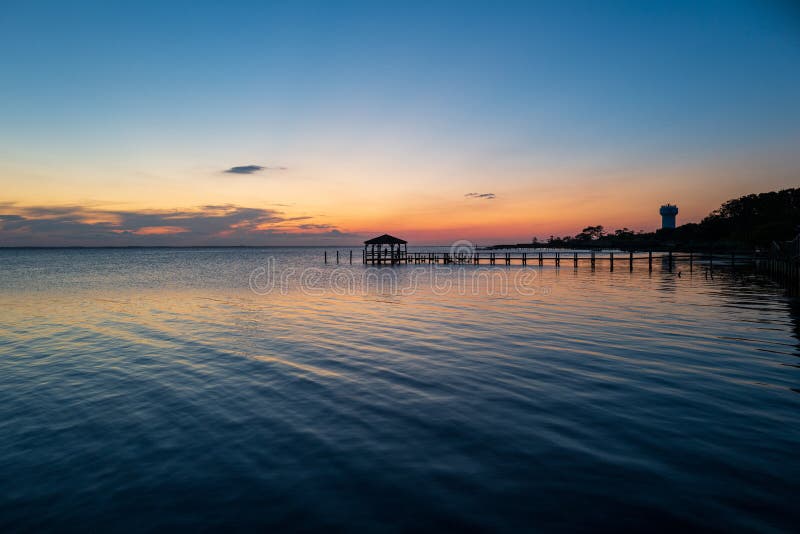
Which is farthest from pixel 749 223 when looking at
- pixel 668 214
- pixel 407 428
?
pixel 407 428

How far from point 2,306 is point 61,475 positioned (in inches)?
921

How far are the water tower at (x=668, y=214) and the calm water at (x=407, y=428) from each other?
165 metres

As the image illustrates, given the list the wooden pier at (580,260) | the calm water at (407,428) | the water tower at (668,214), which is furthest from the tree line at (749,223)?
the calm water at (407,428)

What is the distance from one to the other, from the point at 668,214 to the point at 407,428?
17836 centimetres

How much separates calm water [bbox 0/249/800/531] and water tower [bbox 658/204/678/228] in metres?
165

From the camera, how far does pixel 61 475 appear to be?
536 cm

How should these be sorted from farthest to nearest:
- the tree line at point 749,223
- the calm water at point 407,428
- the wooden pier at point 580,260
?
the tree line at point 749,223 → the wooden pier at point 580,260 → the calm water at point 407,428

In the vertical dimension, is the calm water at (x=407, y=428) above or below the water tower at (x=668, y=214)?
below

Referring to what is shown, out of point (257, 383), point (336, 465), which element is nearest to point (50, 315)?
point (257, 383)

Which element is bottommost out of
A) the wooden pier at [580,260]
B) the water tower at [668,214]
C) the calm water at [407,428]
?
the calm water at [407,428]

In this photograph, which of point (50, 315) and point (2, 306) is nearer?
point (50, 315)

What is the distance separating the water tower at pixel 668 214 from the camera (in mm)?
153750

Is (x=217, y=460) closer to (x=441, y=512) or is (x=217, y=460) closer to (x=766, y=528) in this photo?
(x=441, y=512)

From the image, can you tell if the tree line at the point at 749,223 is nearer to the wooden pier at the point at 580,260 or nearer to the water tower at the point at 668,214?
the wooden pier at the point at 580,260
